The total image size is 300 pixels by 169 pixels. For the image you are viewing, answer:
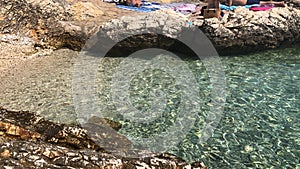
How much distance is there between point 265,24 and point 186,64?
3.71 m

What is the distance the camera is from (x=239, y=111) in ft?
26.5

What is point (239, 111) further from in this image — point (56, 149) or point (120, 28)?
point (120, 28)

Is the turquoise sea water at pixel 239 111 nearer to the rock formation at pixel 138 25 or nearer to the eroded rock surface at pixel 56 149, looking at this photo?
the rock formation at pixel 138 25

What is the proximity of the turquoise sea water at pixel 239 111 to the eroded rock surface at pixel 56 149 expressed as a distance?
1467 mm

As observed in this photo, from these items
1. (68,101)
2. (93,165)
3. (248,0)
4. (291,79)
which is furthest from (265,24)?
(93,165)

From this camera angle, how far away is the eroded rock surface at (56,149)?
425 centimetres

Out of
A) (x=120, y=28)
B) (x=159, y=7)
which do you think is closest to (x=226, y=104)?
(x=120, y=28)

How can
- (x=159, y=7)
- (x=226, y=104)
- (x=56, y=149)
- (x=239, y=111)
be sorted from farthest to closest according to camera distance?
(x=159, y=7) → (x=226, y=104) → (x=239, y=111) → (x=56, y=149)

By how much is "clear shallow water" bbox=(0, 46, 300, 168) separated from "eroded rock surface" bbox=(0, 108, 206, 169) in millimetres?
1493

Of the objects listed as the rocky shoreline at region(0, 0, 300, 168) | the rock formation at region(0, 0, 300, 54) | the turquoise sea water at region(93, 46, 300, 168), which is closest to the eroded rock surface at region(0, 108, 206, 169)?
the turquoise sea water at region(93, 46, 300, 168)

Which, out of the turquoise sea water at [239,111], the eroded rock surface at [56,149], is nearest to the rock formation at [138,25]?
the turquoise sea water at [239,111]

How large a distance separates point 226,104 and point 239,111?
455 millimetres

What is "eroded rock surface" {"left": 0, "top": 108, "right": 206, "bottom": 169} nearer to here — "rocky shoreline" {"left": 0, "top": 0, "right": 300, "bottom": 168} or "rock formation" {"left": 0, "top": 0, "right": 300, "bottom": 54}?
"rocky shoreline" {"left": 0, "top": 0, "right": 300, "bottom": 168}

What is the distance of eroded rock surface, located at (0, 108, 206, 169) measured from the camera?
4.25 metres
